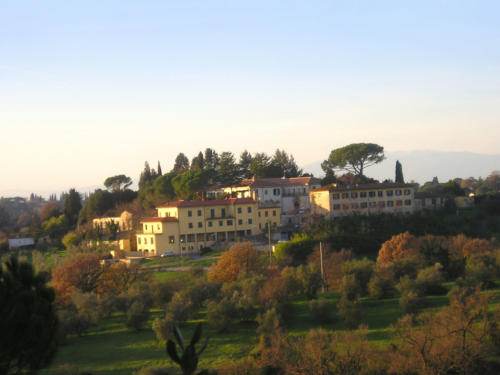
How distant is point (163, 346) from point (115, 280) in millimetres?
10175

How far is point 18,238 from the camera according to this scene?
59812 mm

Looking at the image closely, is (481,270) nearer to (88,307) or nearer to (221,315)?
(221,315)

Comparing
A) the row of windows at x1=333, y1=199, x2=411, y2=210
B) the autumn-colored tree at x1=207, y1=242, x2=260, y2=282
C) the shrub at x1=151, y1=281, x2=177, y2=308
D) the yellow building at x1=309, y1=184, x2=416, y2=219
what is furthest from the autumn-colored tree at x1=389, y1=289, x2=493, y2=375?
the row of windows at x1=333, y1=199, x2=411, y2=210

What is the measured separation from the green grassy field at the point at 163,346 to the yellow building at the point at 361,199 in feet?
87.8

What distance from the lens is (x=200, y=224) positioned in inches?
1927

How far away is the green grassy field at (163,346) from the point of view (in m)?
18.6

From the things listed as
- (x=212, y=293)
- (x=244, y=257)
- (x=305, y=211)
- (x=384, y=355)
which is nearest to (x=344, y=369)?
(x=384, y=355)

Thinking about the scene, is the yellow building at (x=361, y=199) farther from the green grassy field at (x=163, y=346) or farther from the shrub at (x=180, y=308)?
the shrub at (x=180, y=308)

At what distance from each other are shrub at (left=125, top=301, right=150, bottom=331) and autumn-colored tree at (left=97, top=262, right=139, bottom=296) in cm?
649

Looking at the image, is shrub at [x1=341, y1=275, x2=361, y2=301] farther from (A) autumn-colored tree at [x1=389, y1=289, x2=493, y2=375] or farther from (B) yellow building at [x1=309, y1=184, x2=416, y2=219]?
(B) yellow building at [x1=309, y1=184, x2=416, y2=219]

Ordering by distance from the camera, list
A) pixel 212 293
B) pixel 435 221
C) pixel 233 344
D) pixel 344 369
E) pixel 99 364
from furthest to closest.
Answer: pixel 435 221
pixel 212 293
pixel 233 344
pixel 99 364
pixel 344 369

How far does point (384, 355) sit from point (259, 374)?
3.48 m

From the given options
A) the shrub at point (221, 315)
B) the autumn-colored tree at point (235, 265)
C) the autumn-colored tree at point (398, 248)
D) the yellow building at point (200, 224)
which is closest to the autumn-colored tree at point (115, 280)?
the autumn-colored tree at point (235, 265)

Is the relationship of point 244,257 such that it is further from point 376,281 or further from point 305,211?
A: point 305,211
